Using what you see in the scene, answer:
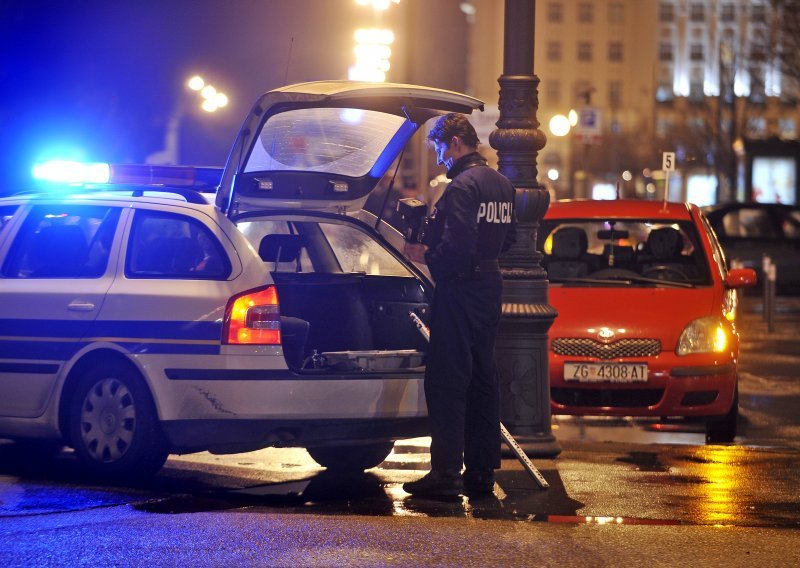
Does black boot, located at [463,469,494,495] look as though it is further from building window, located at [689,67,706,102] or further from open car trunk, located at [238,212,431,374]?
building window, located at [689,67,706,102]

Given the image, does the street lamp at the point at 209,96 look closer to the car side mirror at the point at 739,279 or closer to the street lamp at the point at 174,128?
the street lamp at the point at 174,128

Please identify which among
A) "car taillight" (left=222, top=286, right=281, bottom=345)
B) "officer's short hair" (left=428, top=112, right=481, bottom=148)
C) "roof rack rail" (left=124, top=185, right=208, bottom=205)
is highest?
"officer's short hair" (left=428, top=112, right=481, bottom=148)

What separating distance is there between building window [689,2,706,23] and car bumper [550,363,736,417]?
131 m

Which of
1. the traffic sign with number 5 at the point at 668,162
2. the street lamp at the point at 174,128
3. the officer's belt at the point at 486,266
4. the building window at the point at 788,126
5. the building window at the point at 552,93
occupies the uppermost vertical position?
the building window at the point at 552,93

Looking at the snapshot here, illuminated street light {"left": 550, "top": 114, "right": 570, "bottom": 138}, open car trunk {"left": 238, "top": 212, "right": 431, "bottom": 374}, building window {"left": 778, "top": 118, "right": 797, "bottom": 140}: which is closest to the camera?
open car trunk {"left": 238, "top": 212, "right": 431, "bottom": 374}

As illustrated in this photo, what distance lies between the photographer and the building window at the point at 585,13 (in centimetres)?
13775

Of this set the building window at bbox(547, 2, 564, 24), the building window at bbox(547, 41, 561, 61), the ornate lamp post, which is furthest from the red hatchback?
the building window at bbox(547, 2, 564, 24)

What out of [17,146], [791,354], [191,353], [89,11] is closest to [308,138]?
[191,353]

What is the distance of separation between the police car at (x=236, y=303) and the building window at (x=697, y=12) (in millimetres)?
132531

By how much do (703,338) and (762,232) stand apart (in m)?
18.8

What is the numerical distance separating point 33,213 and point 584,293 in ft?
12.8

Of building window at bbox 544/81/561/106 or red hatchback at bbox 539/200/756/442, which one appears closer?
red hatchback at bbox 539/200/756/442

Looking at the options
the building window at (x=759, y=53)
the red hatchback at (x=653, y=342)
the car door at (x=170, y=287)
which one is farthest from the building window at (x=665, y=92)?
the car door at (x=170, y=287)

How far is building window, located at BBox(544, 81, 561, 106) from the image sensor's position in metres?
137
